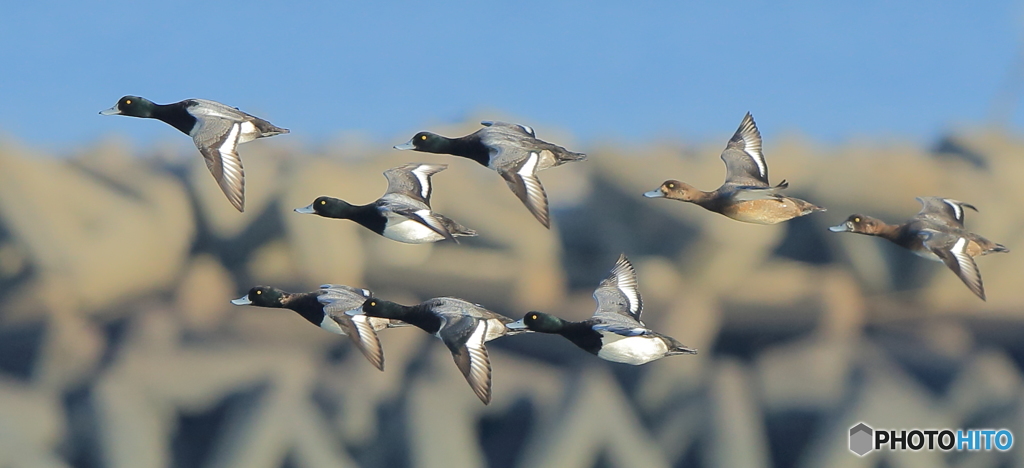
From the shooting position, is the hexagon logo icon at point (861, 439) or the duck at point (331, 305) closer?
the duck at point (331, 305)

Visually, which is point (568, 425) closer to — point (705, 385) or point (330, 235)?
point (705, 385)

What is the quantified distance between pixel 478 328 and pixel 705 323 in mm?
20458

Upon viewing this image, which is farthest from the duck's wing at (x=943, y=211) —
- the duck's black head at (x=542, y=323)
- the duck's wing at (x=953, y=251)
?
the duck's black head at (x=542, y=323)

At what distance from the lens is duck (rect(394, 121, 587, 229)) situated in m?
15.0

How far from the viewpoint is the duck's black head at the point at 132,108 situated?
55.4ft

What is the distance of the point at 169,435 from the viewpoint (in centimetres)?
3419

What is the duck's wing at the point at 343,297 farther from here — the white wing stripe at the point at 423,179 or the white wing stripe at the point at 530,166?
the white wing stripe at the point at 530,166

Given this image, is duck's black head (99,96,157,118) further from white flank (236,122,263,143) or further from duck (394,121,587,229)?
duck (394,121,587,229)

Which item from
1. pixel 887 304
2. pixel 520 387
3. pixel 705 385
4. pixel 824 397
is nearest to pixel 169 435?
pixel 520 387

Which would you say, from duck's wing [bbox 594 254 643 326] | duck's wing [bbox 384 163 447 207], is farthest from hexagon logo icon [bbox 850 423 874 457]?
duck's wing [bbox 384 163 447 207]

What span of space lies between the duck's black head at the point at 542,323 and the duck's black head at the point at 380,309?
1606 mm

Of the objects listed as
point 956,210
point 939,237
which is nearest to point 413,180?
point 939,237

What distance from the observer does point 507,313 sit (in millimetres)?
35500

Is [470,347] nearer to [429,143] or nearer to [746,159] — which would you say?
[429,143]
